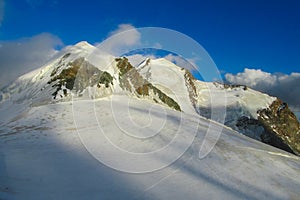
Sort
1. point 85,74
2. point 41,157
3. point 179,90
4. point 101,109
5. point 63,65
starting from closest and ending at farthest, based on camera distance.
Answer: point 41,157, point 101,109, point 85,74, point 63,65, point 179,90

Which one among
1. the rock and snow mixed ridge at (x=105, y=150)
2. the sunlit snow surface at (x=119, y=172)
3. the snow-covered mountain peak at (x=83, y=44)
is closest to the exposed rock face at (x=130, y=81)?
the rock and snow mixed ridge at (x=105, y=150)

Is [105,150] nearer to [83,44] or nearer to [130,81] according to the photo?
[130,81]

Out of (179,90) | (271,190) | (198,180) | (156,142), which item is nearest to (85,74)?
(156,142)

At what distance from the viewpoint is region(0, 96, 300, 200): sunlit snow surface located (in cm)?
1221

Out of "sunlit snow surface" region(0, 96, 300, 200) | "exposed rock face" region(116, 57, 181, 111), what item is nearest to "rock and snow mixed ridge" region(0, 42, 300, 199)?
"sunlit snow surface" region(0, 96, 300, 200)

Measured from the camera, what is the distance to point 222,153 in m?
17.7

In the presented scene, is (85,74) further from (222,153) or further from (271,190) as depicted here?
(271,190)

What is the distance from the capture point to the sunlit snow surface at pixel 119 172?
1221cm

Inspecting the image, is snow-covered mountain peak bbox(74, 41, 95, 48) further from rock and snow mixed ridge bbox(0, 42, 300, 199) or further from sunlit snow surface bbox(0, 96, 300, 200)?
sunlit snow surface bbox(0, 96, 300, 200)

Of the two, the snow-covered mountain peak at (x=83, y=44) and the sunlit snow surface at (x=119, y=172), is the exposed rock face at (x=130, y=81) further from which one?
the sunlit snow surface at (x=119, y=172)

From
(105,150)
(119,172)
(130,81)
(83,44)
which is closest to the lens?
(119,172)

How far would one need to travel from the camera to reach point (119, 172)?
14.1 m

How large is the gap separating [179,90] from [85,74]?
133 metres

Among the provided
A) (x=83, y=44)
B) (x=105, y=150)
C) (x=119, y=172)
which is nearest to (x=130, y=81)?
(x=83, y=44)
